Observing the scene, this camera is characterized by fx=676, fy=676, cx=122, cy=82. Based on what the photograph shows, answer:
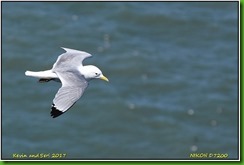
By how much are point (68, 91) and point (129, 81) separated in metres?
18.7

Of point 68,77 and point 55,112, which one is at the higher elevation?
point 68,77

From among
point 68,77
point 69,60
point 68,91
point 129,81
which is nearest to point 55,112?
point 68,91

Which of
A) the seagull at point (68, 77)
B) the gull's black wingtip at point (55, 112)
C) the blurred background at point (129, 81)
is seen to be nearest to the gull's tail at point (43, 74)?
the seagull at point (68, 77)

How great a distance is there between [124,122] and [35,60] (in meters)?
4.72

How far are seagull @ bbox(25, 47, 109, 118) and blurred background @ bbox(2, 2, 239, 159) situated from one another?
14.7 meters

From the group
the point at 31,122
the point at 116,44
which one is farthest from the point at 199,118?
the point at 31,122

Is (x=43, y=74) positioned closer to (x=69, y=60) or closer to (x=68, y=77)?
(x=68, y=77)

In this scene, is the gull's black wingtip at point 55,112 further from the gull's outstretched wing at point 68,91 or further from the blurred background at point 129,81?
the blurred background at point 129,81

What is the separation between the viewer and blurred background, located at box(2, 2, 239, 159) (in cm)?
2728

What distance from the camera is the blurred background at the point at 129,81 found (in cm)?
2728

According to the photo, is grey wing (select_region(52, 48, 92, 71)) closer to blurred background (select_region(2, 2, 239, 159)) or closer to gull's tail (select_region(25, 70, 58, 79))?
gull's tail (select_region(25, 70, 58, 79))

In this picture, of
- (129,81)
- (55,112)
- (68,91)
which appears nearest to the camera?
(55,112)

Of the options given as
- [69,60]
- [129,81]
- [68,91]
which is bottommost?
[129,81]

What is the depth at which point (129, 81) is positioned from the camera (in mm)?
28844
